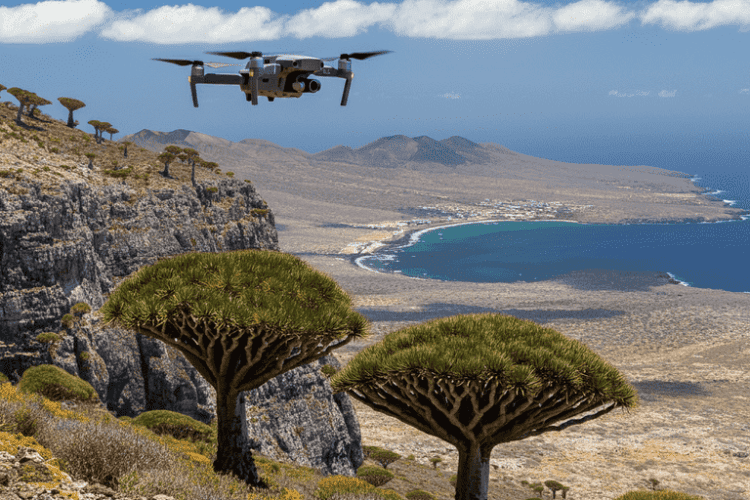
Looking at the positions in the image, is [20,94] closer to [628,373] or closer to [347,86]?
[347,86]

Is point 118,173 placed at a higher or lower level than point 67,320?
higher

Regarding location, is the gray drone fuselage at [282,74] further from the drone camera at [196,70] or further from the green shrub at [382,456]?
the green shrub at [382,456]

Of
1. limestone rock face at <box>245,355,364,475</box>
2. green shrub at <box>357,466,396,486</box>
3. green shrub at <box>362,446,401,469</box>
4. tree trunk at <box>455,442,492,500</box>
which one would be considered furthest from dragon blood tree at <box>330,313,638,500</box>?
green shrub at <box>362,446,401,469</box>

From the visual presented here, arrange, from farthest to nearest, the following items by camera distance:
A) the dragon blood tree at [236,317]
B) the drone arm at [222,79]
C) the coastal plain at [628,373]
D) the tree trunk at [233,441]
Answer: the coastal plain at [628,373], the drone arm at [222,79], the tree trunk at [233,441], the dragon blood tree at [236,317]

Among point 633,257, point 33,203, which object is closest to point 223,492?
point 33,203

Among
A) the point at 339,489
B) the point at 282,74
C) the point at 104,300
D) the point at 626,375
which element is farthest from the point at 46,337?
the point at 626,375

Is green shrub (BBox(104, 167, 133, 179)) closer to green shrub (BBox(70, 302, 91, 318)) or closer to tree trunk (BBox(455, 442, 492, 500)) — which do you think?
green shrub (BBox(70, 302, 91, 318))

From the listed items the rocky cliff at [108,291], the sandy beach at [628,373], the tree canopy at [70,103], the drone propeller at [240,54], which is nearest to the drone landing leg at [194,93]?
the drone propeller at [240,54]
